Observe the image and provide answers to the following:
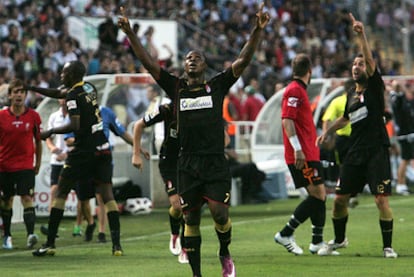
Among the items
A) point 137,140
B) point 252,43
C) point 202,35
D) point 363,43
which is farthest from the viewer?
point 202,35

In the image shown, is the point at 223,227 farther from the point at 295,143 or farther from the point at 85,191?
the point at 85,191

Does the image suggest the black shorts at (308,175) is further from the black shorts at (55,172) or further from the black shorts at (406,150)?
the black shorts at (406,150)

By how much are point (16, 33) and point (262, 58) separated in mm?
11325

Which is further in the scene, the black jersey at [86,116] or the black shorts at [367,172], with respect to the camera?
the black jersey at [86,116]

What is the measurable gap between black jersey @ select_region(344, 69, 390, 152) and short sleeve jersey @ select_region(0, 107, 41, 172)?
14.6 feet

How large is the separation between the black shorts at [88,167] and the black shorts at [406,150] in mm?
12135

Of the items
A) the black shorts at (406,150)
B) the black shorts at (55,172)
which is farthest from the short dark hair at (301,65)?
the black shorts at (406,150)

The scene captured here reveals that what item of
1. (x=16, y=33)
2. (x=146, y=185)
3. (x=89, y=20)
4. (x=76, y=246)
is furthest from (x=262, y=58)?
(x=76, y=246)

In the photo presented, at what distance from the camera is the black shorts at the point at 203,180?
11.4 meters

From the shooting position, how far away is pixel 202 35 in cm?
3588

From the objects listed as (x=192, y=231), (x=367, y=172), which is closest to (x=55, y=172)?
(x=367, y=172)

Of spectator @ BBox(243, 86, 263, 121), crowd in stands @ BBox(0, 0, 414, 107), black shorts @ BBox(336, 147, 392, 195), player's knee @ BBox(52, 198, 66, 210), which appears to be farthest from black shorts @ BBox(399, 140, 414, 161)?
player's knee @ BBox(52, 198, 66, 210)

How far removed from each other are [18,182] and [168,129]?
118 inches

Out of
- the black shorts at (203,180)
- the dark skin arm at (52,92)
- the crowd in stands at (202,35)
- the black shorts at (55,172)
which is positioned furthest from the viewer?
the crowd in stands at (202,35)
